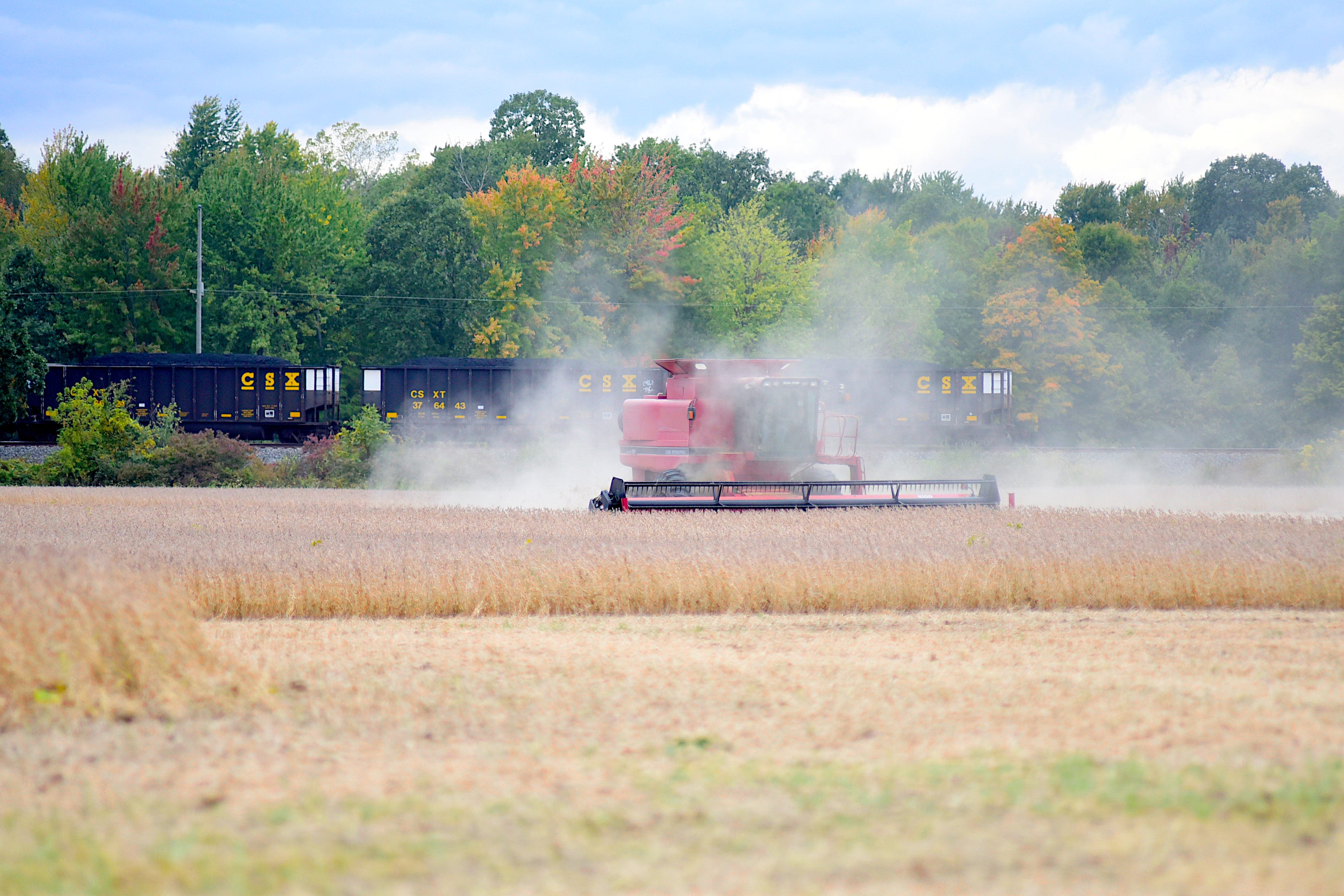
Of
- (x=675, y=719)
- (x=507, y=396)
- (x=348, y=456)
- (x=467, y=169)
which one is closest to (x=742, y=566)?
(x=675, y=719)

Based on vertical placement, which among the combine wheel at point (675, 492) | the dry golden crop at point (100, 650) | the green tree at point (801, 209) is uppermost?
the green tree at point (801, 209)

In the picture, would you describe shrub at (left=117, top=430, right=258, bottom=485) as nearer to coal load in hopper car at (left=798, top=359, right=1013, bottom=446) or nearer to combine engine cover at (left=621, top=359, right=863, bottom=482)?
combine engine cover at (left=621, top=359, right=863, bottom=482)

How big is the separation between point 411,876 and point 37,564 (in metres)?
4.42

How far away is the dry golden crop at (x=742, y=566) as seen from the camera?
10.8m

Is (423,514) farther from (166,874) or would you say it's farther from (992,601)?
(166,874)

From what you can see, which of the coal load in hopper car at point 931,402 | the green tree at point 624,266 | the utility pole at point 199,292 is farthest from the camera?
the green tree at point 624,266

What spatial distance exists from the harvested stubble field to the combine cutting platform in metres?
2.67

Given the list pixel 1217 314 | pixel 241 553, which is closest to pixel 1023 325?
pixel 1217 314

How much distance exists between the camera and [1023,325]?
46.5 m

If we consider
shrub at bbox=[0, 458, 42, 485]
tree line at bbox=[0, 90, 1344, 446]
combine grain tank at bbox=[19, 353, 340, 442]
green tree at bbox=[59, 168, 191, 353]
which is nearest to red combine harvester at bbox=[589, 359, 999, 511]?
shrub at bbox=[0, 458, 42, 485]

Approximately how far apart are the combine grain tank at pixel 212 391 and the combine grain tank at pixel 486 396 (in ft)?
6.82

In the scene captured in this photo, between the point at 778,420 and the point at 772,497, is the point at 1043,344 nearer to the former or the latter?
the point at 778,420

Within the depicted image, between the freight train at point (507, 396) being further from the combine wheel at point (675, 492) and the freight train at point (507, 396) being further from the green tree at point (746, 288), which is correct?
the combine wheel at point (675, 492)

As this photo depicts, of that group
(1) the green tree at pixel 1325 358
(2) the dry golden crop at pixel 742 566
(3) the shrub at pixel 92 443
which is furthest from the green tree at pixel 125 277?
(1) the green tree at pixel 1325 358
